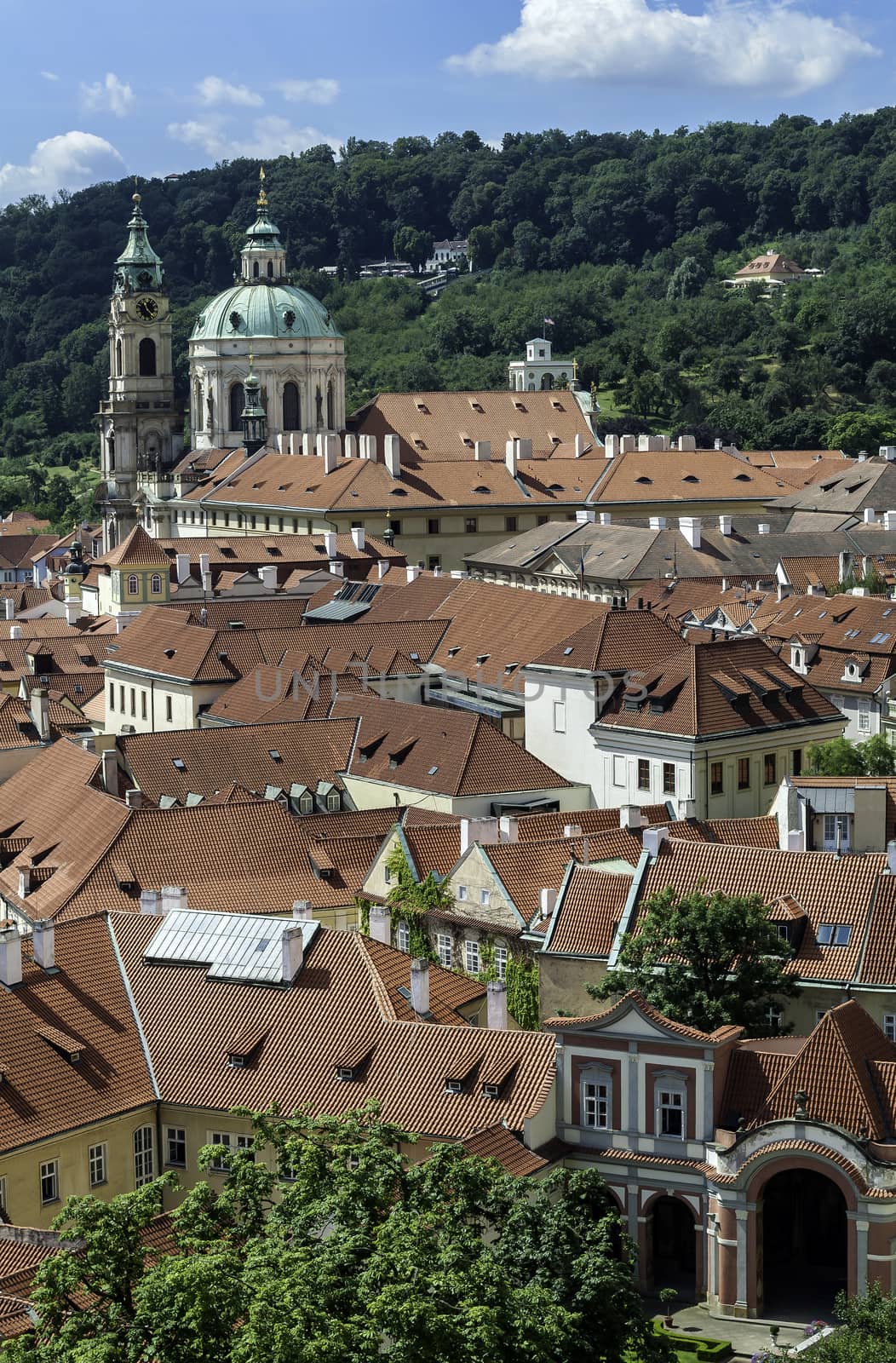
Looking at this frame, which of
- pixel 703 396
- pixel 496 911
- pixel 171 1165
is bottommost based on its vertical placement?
pixel 171 1165

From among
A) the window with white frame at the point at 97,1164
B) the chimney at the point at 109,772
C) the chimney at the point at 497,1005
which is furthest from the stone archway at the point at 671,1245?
the chimney at the point at 109,772

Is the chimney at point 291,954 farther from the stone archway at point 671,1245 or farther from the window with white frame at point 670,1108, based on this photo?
the stone archway at point 671,1245

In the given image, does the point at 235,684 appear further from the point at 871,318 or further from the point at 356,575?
the point at 871,318

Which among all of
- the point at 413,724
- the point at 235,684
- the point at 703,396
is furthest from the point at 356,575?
the point at 703,396

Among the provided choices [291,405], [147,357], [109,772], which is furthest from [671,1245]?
[147,357]

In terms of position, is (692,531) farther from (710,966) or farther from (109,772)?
(710,966)

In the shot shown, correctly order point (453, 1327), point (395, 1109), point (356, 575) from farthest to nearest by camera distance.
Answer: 1. point (356, 575)
2. point (395, 1109)
3. point (453, 1327)

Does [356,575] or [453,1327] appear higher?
[356,575]
